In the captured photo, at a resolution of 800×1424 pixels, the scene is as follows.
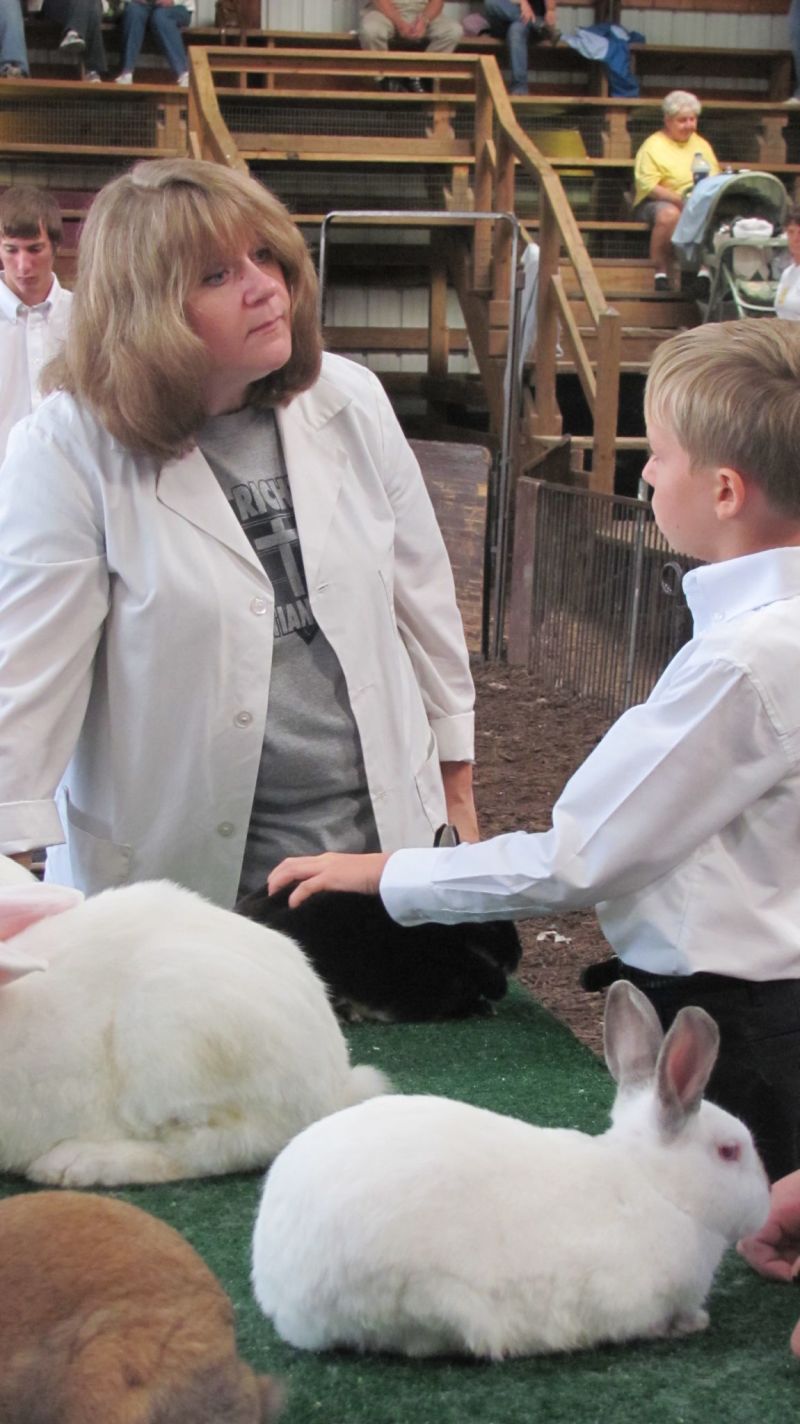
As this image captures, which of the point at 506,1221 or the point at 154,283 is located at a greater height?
the point at 154,283

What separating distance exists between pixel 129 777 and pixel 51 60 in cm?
1209

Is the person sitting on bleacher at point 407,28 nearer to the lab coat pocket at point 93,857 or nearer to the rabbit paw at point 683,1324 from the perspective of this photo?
the lab coat pocket at point 93,857

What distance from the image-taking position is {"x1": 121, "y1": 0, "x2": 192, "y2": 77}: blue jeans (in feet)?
40.9

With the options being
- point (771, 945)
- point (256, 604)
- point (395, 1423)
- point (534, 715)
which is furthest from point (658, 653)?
point (395, 1423)

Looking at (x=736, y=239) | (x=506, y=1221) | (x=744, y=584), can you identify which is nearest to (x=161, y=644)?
(x=744, y=584)

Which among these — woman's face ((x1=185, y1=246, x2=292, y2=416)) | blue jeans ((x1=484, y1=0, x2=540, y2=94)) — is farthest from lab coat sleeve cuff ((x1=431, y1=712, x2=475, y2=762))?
blue jeans ((x1=484, y1=0, x2=540, y2=94))

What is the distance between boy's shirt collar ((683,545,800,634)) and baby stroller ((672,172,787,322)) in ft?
28.1

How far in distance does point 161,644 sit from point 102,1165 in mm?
906

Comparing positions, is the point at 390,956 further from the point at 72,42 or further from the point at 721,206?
the point at 72,42

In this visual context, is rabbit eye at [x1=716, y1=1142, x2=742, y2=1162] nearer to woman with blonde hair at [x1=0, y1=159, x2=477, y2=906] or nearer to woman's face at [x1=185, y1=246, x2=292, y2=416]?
woman with blonde hair at [x1=0, y1=159, x2=477, y2=906]

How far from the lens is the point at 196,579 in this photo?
7.83ft

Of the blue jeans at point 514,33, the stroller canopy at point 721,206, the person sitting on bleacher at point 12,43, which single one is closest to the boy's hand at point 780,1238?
the stroller canopy at point 721,206

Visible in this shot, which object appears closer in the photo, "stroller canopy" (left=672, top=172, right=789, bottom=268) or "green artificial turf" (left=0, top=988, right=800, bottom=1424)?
"green artificial turf" (left=0, top=988, right=800, bottom=1424)

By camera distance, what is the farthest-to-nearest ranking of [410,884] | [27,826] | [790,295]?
[790,295] → [27,826] → [410,884]
